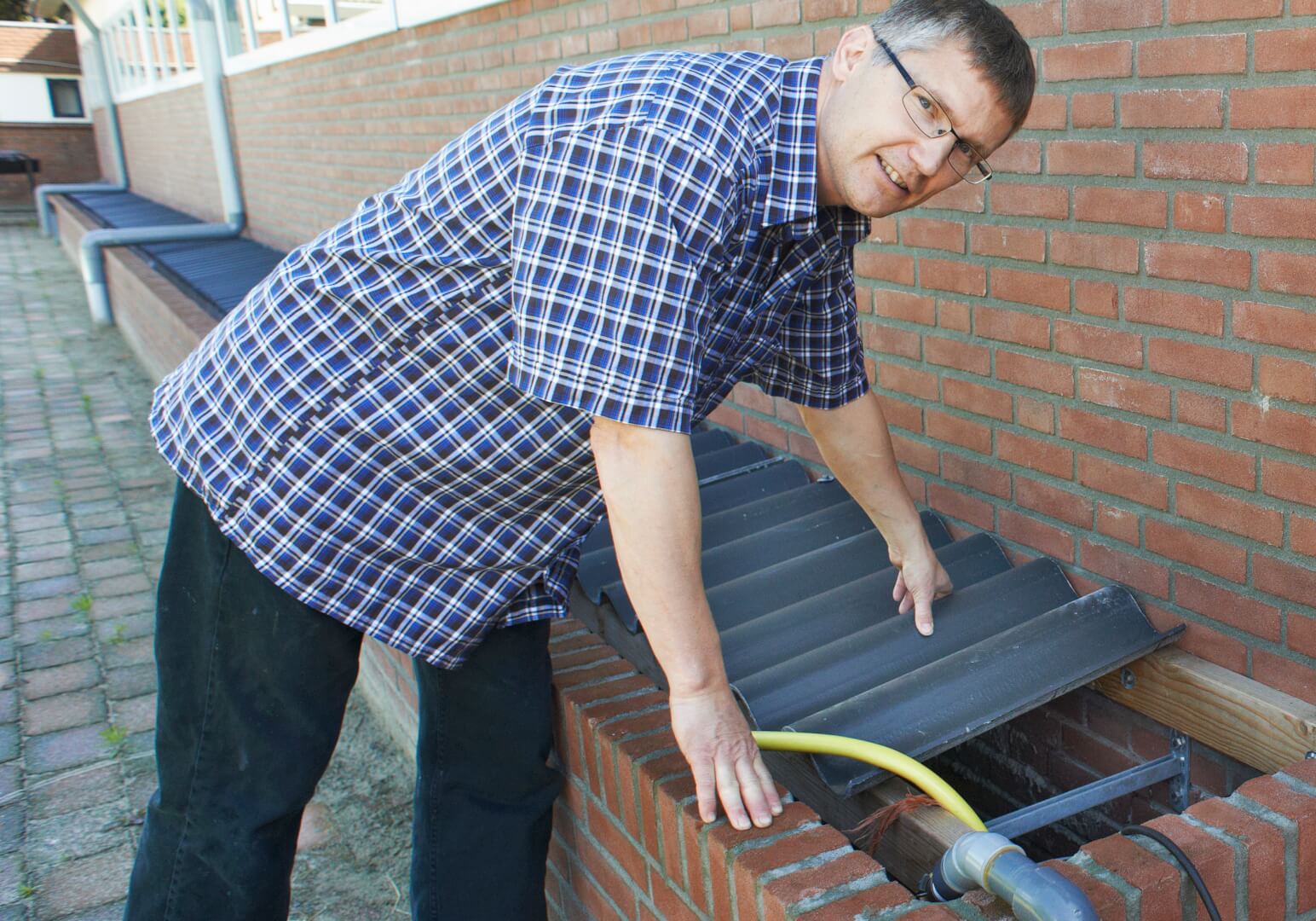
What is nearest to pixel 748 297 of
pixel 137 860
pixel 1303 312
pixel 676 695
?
pixel 676 695

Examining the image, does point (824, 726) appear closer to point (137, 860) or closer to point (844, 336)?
point (844, 336)

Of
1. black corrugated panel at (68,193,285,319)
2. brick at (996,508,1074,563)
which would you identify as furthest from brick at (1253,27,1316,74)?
black corrugated panel at (68,193,285,319)

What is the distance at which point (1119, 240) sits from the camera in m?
2.32

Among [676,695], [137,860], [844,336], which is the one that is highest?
[844,336]

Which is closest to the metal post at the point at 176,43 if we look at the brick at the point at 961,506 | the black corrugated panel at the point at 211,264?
the black corrugated panel at the point at 211,264

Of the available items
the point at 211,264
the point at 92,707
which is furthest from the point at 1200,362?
the point at 211,264

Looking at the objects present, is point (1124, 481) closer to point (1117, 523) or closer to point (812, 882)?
point (1117, 523)

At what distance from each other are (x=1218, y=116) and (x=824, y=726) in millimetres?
1297

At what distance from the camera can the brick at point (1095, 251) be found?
90.7 inches

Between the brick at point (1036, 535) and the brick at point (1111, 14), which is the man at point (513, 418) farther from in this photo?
the brick at point (1111, 14)

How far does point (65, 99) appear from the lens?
29.3 meters

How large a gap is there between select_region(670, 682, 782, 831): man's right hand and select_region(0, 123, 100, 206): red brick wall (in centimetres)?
2972

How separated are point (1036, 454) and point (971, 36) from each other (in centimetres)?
127

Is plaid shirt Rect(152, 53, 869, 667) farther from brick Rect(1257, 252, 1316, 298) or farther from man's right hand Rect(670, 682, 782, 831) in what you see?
brick Rect(1257, 252, 1316, 298)
